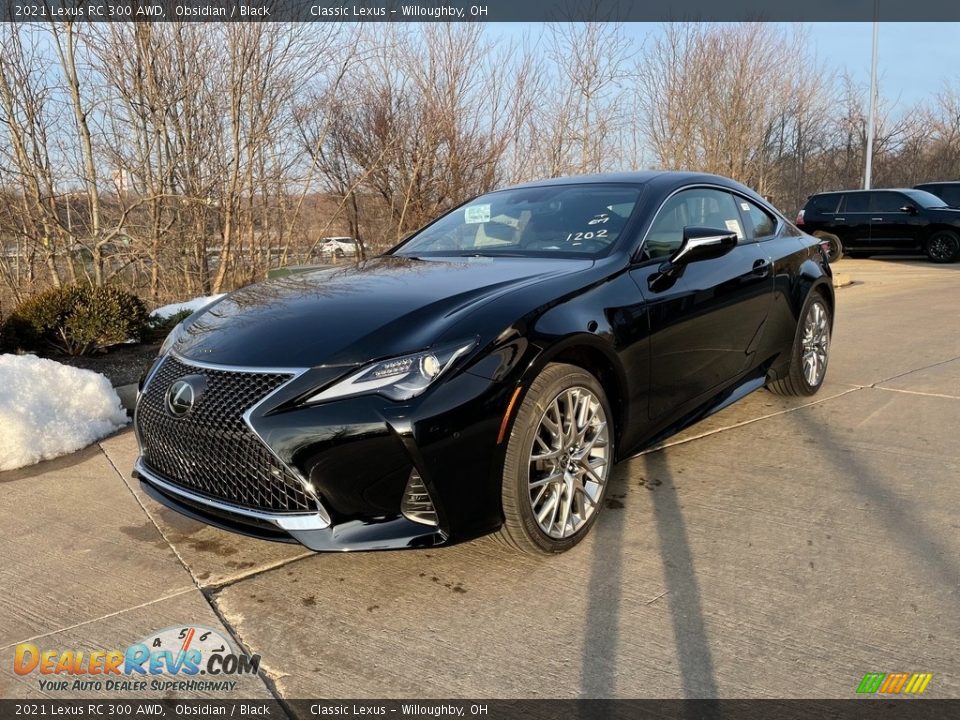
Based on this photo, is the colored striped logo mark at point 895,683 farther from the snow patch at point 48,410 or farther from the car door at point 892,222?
the car door at point 892,222

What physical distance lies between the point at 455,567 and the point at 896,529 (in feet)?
6.26

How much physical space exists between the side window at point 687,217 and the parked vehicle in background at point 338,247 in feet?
29.4

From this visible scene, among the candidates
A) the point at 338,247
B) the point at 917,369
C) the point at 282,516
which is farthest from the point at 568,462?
the point at 338,247

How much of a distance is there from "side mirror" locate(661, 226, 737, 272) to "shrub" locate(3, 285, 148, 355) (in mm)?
4937

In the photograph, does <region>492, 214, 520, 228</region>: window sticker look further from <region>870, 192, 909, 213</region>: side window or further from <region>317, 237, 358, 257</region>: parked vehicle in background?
<region>870, 192, 909, 213</region>: side window

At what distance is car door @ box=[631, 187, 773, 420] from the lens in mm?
3504

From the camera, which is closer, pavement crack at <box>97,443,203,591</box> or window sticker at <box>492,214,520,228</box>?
pavement crack at <box>97,443,203,591</box>

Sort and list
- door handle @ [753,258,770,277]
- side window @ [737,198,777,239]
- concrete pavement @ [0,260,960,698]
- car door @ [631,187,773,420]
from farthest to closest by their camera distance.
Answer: side window @ [737,198,777,239] < door handle @ [753,258,770,277] < car door @ [631,187,773,420] < concrete pavement @ [0,260,960,698]

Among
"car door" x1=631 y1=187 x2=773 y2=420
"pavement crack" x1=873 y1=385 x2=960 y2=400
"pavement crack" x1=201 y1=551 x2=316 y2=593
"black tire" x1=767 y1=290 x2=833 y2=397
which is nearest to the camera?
"pavement crack" x1=201 y1=551 x2=316 y2=593

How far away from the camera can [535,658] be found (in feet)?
7.75

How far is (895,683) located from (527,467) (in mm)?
1326

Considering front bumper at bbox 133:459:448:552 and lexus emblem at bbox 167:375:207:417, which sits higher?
lexus emblem at bbox 167:375:207:417

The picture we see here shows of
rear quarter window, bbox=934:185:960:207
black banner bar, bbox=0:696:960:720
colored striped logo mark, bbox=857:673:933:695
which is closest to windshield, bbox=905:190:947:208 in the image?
rear quarter window, bbox=934:185:960:207

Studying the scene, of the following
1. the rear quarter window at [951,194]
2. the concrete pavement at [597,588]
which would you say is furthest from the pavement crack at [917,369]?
the rear quarter window at [951,194]
